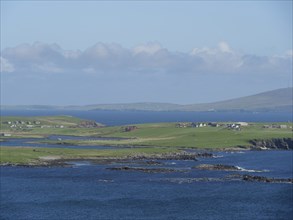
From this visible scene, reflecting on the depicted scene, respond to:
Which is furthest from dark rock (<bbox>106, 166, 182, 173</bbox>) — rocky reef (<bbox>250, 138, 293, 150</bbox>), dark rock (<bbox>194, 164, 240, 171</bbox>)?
rocky reef (<bbox>250, 138, 293, 150</bbox>)

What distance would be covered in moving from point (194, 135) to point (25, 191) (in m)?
109

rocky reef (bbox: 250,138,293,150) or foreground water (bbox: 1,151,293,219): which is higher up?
rocky reef (bbox: 250,138,293,150)

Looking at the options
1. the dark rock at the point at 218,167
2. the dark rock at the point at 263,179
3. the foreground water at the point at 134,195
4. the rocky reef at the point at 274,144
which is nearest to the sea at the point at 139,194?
the foreground water at the point at 134,195

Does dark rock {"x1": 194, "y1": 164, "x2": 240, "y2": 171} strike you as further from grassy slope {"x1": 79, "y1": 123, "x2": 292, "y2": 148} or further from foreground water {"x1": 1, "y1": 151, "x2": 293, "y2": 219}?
grassy slope {"x1": 79, "y1": 123, "x2": 292, "y2": 148}

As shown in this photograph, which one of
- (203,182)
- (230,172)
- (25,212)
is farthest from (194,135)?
(25,212)

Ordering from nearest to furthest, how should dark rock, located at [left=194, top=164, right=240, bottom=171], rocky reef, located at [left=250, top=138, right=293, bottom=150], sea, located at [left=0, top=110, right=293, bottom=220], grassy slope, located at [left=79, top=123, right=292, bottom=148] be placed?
1. sea, located at [left=0, top=110, right=293, bottom=220]
2. dark rock, located at [left=194, top=164, right=240, bottom=171]
3. rocky reef, located at [left=250, top=138, right=293, bottom=150]
4. grassy slope, located at [left=79, top=123, right=292, bottom=148]

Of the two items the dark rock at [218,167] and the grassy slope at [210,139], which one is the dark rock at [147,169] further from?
the grassy slope at [210,139]

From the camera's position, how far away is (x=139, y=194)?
90.9m

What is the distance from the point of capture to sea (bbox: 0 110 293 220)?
77.9 m

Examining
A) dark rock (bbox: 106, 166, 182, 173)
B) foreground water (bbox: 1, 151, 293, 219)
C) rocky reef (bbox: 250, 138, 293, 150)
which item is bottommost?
foreground water (bbox: 1, 151, 293, 219)

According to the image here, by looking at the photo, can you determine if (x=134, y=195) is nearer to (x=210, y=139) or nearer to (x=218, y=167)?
(x=218, y=167)

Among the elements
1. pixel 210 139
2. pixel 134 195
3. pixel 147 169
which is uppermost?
pixel 210 139

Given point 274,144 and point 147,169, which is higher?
point 274,144

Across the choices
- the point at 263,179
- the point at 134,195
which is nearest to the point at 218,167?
Answer: the point at 263,179
